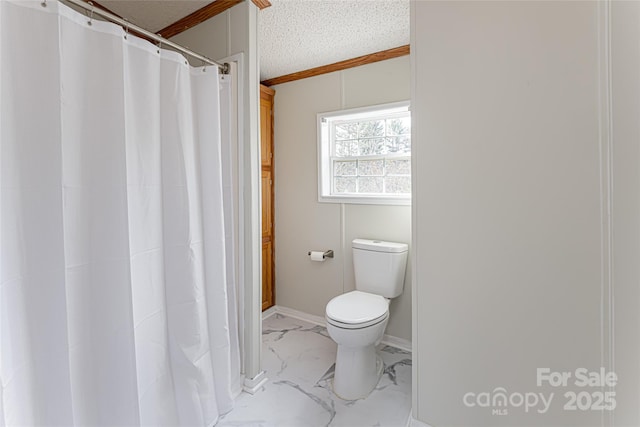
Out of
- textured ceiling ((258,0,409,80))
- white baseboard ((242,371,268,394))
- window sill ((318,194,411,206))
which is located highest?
textured ceiling ((258,0,409,80))

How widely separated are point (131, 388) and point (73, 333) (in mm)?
319

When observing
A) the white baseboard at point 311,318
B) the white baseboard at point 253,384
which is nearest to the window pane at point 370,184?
the white baseboard at point 311,318

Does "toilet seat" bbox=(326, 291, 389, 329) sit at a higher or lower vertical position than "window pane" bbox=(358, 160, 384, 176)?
lower

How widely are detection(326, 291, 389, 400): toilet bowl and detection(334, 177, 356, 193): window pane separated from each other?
106 centimetres

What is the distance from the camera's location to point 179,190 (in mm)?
1392

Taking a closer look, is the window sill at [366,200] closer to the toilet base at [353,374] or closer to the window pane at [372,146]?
the window pane at [372,146]

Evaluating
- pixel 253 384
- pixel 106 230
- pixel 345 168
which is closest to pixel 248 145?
pixel 106 230

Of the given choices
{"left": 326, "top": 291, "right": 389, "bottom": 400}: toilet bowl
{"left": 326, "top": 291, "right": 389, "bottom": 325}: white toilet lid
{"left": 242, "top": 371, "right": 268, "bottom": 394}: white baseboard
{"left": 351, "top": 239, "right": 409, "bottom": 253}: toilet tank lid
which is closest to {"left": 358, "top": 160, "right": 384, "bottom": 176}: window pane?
{"left": 351, "top": 239, "right": 409, "bottom": 253}: toilet tank lid

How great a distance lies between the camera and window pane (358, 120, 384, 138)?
2.42 meters

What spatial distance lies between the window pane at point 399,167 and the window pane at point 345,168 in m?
0.31

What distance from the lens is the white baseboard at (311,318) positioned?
2288mm

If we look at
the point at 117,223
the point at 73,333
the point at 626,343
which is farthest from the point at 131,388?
the point at 626,343

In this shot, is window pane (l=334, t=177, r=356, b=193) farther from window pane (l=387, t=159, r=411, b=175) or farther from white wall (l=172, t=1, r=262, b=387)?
white wall (l=172, t=1, r=262, b=387)

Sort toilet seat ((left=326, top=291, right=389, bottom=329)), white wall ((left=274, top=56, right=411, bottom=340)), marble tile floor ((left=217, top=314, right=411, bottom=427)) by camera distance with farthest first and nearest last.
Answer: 1. white wall ((left=274, top=56, right=411, bottom=340))
2. toilet seat ((left=326, top=291, right=389, bottom=329))
3. marble tile floor ((left=217, top=314, right=411, bottom=427))
